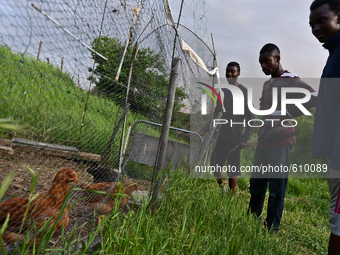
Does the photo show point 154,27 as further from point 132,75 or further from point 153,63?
point 132,75

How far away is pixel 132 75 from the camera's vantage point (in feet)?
13.1

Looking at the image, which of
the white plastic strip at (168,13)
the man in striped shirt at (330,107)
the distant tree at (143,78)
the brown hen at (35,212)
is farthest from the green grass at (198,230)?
the white plastic strip at (168,13)

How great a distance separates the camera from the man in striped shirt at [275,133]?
2.88 meters

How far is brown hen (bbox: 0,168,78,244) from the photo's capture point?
5.23 feet

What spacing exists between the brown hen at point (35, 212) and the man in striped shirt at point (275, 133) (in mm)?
2066

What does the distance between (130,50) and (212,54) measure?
79.4 inches

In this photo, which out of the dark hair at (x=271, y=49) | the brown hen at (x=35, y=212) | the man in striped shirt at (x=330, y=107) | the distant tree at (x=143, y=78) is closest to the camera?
the brown hen at (x=35, y=212)

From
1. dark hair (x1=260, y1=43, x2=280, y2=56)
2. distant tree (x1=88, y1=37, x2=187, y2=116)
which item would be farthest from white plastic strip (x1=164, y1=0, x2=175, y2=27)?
dark hair (x1=260, y1=43, x2=280, y2=56)

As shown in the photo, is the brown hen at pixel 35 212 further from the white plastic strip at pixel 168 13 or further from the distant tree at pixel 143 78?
the white plastic strip at pixel 168 13

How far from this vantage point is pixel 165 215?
97.9 inches

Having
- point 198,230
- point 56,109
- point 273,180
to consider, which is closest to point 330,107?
point 273,180

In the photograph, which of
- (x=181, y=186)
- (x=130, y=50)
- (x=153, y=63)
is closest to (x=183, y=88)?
(x=153, y=63)

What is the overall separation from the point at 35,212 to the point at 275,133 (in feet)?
7.91

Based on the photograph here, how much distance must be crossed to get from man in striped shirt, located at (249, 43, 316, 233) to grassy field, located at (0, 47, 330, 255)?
37cm
